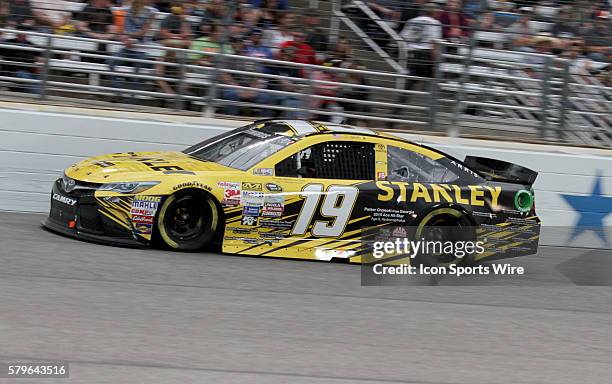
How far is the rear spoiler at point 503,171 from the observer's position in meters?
9.87

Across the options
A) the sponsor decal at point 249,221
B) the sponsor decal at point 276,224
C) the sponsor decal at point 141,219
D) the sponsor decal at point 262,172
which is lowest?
the sponsor decal at point 276,224

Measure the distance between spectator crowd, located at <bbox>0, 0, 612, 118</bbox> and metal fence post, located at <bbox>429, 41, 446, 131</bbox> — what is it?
0.11 m

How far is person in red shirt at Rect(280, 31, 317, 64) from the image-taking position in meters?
12.1

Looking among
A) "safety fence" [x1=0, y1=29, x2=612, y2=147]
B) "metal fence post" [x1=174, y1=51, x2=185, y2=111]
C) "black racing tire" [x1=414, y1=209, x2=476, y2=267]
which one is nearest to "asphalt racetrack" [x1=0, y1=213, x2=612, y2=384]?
"black racing tire" [x1=414, y1=209, x2=476, y2=267]

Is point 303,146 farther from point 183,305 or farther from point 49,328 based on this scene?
point 49,328

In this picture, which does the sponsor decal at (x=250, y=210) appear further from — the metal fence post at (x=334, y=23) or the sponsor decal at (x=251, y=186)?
the metal fence post at (x=334, y=23)

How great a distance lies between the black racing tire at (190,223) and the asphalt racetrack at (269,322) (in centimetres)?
13

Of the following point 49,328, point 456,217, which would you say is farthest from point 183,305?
point 456,217

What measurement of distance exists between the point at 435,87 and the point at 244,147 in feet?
12.0

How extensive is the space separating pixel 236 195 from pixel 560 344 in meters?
3.32

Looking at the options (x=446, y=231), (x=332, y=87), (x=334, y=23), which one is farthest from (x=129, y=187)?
(x=334, y=23)

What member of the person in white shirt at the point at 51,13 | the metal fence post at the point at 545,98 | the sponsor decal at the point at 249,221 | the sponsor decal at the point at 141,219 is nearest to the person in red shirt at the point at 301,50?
the person in white shirt at the point at 51,13

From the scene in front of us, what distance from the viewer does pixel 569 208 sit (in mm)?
11875

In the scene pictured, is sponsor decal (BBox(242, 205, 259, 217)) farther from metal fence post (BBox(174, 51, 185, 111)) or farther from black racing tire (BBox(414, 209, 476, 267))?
metal fence post (BBox(174, 51, 185, 111))
